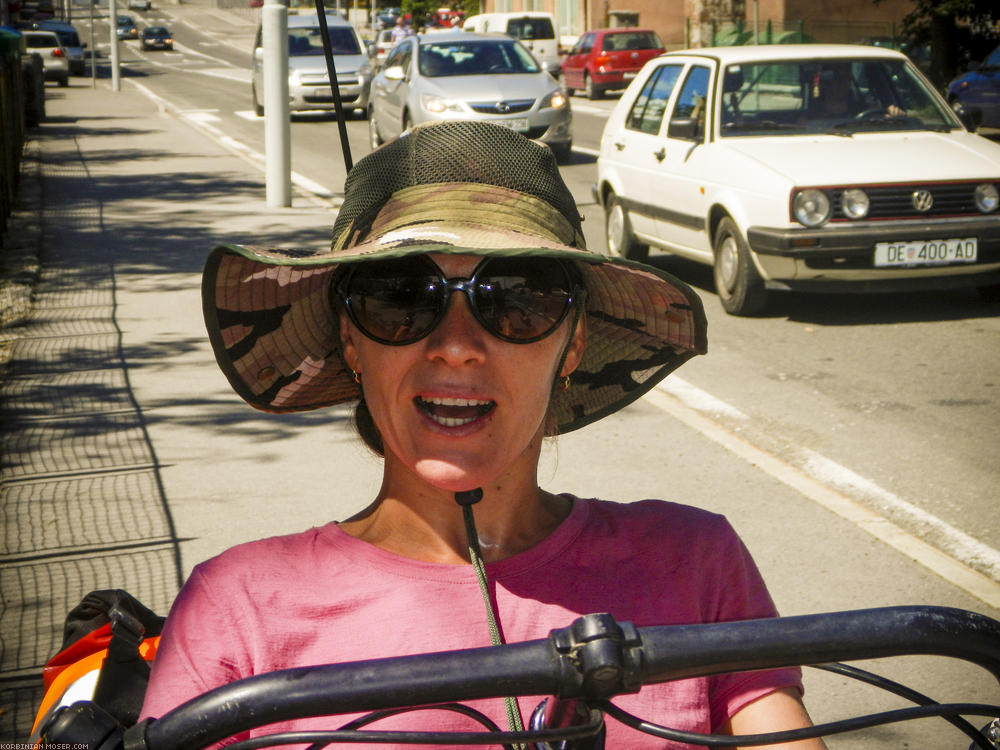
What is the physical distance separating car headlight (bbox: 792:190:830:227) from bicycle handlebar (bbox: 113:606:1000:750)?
7.37 metres

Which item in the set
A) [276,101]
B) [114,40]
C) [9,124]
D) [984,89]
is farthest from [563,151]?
[114,40]

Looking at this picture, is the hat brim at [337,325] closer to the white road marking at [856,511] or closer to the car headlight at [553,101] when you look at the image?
the white road marking at [856,511]

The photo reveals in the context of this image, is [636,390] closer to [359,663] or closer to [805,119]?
[359,663]

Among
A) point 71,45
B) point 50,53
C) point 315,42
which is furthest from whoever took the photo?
point 71,45

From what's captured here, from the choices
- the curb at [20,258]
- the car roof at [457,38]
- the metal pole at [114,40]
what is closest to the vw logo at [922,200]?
the curb at [20,258]

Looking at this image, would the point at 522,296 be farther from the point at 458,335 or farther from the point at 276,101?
the point at 276,101

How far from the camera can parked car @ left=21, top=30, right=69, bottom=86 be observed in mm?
40281

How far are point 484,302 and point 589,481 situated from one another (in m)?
3.90

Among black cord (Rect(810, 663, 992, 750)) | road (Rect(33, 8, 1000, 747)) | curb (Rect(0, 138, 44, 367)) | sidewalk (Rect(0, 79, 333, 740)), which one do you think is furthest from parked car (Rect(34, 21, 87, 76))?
black cord (Rect(810, 663, 992, 750))

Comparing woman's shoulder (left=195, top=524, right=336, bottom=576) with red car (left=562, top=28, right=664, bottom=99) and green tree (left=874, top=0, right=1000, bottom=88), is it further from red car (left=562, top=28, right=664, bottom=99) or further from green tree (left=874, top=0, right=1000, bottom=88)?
red car (left=562, top=28, right=664, bottom=99)

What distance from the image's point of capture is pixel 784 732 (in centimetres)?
110

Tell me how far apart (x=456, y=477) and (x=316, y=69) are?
2486 centimetres

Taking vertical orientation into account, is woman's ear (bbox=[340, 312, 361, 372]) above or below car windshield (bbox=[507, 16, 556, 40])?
below

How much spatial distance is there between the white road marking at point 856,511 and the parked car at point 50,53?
3786cm
